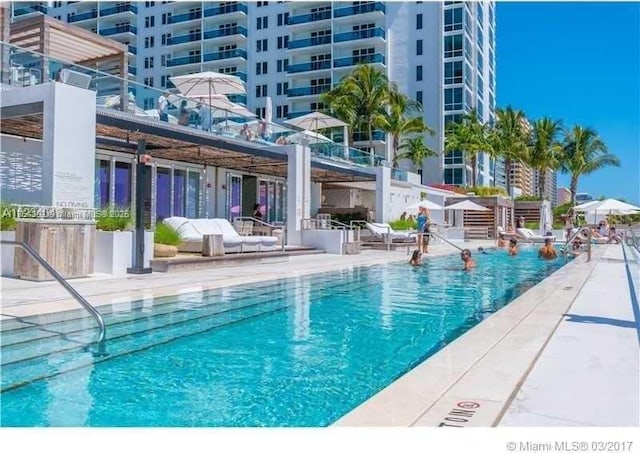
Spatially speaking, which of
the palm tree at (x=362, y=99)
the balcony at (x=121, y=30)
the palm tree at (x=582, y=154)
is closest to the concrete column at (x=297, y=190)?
the palm tree at (x=362, y=99)

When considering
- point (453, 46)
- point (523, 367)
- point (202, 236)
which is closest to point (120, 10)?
point (453, 46)

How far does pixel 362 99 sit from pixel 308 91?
15.2 meters

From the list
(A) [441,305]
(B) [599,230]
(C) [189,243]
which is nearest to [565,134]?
(B) [599,230]

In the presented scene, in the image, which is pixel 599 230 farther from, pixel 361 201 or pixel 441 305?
pixel 441 305

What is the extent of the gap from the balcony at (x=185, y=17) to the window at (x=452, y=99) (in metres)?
29.3

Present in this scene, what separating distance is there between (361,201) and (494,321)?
29038 mm

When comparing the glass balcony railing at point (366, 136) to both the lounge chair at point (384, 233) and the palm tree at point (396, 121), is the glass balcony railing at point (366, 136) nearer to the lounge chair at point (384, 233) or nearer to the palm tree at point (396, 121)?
the palm tree at point (396, 121)

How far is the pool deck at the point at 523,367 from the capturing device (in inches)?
133

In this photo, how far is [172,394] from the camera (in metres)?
4.26

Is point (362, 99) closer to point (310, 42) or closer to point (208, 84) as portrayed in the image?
point (310, 42)

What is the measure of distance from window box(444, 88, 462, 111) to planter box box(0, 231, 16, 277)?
50.3 m

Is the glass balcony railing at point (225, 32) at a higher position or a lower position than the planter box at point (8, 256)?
higher

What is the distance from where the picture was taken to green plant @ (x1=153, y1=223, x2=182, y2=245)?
14010 mm

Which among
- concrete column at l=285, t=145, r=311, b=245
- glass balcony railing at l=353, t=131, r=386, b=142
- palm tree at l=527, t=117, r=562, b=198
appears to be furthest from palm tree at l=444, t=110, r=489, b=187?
concrete column at l=285, t=145, r=311, b=245
